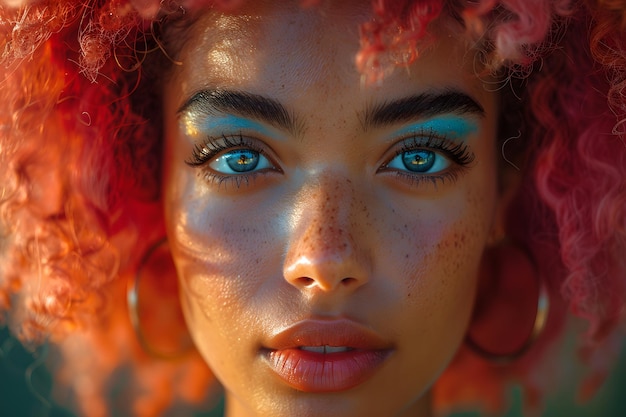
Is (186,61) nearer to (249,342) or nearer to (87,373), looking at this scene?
(249,342)

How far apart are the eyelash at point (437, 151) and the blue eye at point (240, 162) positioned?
0.66 feet

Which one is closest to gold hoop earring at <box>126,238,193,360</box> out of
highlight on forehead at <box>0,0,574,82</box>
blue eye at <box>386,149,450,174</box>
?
highlight on forehead at <box>0,0,574,82</box>

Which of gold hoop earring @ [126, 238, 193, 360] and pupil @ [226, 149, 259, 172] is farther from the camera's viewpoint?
gold hoop earring @ [126, 238, 193, 360]

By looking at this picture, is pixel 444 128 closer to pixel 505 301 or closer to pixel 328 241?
pixel 328 241

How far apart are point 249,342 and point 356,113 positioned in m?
0.42

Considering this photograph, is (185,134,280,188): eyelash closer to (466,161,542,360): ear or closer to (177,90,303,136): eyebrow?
(177,90,303,136): eyebrow

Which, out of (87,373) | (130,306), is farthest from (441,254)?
(87,373)

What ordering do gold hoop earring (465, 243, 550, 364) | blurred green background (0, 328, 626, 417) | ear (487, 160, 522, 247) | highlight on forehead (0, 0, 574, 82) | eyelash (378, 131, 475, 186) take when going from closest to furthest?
highlight on forehead (0, 0, 574, 82), eyelash (378, 131, 475, 186), ear (487, 160, 522, 247), gold hoop earring (465, 243, 550, 364), blurred green background (0, 328, 626, 417)

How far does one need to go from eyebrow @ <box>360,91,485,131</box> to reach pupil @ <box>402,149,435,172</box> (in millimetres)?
79

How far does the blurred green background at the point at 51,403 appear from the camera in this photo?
8.20ft

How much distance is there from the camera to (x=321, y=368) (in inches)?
55.7

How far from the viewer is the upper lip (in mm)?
1379

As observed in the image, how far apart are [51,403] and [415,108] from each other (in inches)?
59.4

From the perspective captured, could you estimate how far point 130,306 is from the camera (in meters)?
1.82
